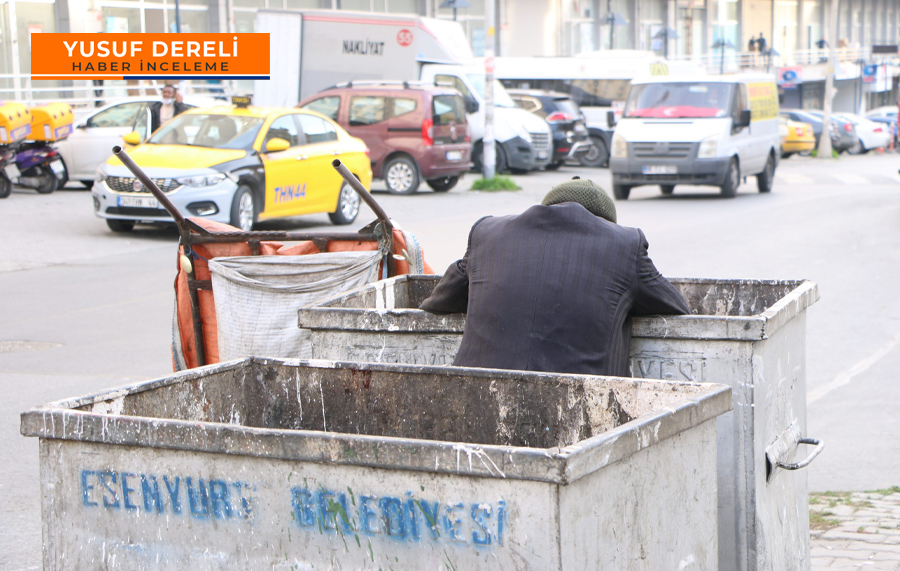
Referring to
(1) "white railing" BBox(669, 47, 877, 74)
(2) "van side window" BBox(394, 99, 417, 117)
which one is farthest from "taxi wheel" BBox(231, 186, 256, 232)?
(1) "white railing" BBox(669, 47, 877, 74)

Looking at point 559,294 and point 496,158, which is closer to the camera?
point 559,294

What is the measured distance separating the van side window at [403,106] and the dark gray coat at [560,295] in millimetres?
16553

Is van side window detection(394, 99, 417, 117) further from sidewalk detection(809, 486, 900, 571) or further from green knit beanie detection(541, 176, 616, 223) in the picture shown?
green knit beanie detection(541, 176, 616, 223)

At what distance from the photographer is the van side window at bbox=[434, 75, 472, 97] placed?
80.6 ft

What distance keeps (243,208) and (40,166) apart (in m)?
5.73

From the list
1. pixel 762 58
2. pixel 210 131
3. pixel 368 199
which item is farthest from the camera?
pixel 762 58

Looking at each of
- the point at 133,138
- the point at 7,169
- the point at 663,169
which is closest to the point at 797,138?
the point at 663,169

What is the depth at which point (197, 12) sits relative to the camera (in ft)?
116

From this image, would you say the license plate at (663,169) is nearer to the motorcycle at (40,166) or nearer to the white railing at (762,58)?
the motorcycle at (40,166)

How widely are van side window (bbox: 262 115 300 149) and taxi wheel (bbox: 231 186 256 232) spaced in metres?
0.96

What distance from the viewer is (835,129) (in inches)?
1560

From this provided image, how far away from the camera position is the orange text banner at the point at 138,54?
1532 cm

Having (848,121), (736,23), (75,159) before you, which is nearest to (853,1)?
(736,23)

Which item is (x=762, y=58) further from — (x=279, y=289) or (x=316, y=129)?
(x=279, y=289)
